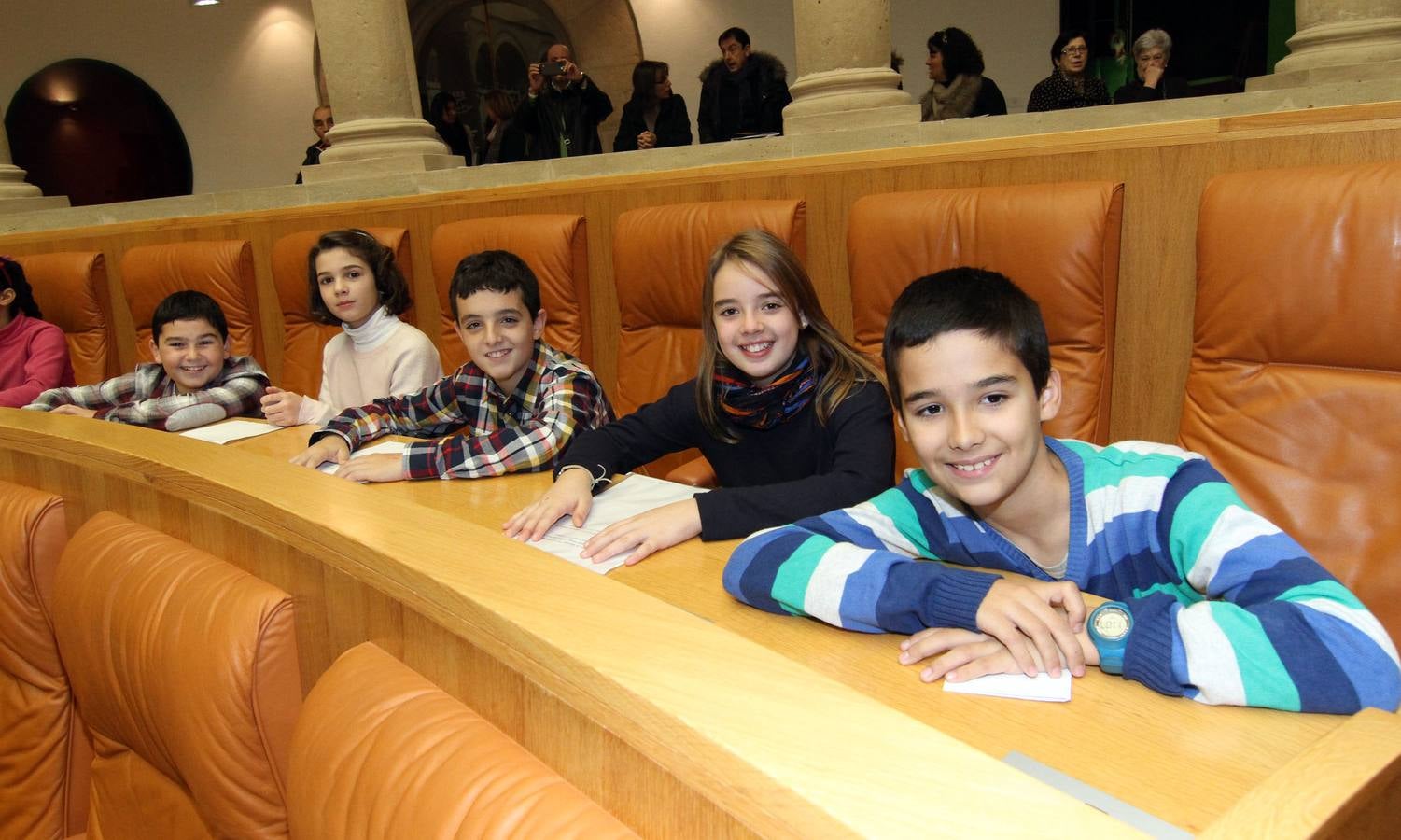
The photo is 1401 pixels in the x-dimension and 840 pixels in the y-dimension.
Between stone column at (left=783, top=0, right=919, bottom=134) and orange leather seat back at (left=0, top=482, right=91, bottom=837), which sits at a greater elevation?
stone column at (left=783, top=0, right=919, bottom=134)

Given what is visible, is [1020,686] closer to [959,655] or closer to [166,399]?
[959,655]

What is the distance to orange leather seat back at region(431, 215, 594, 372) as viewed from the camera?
2.62 meters

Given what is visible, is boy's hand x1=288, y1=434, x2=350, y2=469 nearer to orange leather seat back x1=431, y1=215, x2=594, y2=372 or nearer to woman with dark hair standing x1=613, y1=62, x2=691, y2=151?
orange leather seat back x1=431, y1=215, x2=594, y2=372

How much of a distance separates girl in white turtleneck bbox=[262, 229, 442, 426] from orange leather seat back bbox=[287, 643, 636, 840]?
6.06 feet

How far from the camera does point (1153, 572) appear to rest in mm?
1088

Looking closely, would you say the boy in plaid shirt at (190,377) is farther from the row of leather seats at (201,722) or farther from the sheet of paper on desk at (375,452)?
the row of leather seats at (201,722)

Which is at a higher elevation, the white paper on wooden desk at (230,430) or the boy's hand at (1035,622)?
the boy's hand at (1035,622)

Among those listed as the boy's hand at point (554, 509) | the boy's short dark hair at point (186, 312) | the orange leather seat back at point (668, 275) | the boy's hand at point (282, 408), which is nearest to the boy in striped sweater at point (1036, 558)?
the boy's hand at point (554, 509)

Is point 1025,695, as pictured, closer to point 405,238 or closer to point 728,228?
point 728,228

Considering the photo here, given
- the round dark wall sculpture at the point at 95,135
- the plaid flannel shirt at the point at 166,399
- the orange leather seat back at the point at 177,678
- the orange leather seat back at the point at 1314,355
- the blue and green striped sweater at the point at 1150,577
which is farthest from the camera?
the round dark wall sculpture at the point at 95,135

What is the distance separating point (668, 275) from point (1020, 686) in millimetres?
1690

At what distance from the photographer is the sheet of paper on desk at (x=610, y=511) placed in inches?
52.6

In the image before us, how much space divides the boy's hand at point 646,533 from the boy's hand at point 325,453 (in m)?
0.84

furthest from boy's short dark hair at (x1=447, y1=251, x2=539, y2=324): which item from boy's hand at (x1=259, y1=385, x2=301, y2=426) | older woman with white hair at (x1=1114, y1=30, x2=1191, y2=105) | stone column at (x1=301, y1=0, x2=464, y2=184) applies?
older woman with white hair at (x1=1114, y1=30, x2=1191, y2=105)
